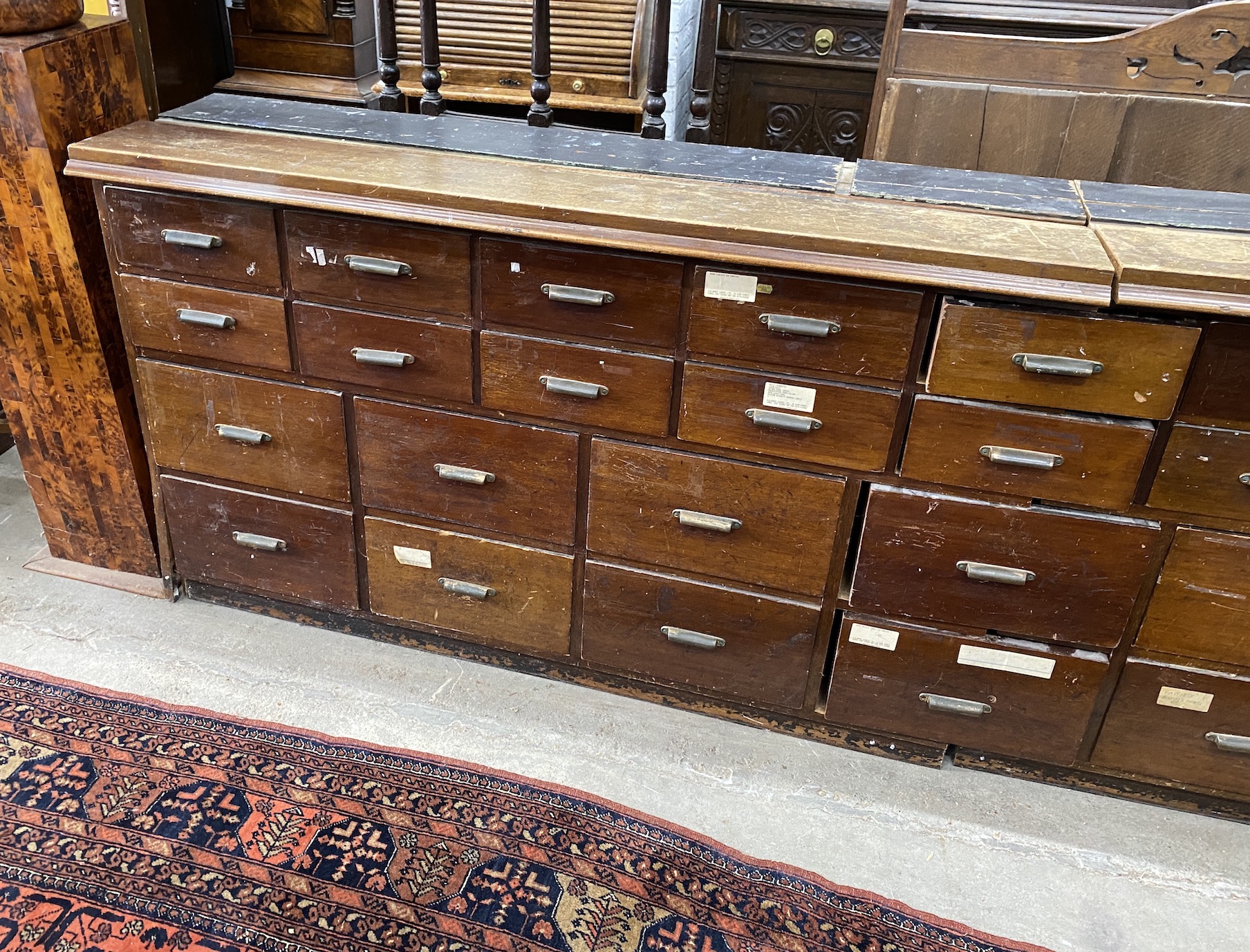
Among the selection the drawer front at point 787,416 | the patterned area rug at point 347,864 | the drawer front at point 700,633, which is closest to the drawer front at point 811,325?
the drawer front at point 787,416

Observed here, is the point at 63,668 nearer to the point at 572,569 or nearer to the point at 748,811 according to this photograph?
the point at 572,569

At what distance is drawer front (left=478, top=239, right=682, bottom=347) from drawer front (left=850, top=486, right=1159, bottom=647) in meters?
0.55

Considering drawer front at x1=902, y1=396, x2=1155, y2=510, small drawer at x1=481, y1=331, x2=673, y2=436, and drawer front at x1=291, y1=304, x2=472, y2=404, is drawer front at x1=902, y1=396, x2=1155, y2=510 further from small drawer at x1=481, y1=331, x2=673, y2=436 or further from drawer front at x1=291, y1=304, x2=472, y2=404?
drawer front at x1=291, y1=304, x2=472, y2=404

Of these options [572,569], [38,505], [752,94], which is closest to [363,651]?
[572,569]

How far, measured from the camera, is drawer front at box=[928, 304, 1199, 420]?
1604 millimetres

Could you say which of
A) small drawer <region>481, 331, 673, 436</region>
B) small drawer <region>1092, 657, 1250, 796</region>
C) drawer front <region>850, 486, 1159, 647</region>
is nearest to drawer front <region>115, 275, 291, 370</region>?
small drawer <region>481, 331, 673, 436</region>

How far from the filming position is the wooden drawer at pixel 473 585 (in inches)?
84.7

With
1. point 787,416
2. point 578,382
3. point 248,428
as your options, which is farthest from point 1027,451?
point 248,428

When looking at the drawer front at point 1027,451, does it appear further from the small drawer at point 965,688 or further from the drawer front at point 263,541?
the drawer front at point 263,541

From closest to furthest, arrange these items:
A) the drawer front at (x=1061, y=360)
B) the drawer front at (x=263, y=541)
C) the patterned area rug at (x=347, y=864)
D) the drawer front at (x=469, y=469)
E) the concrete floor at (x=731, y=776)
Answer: the drawer front at (x=1061, y=360)
the patterned area rug at (x=347, y=864)
the concrete floor at (x=731, y=776)
the drawer front at (x=469, y=469)
the drawer front at (x=263, y=541)

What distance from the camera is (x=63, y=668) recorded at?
2.25 meters

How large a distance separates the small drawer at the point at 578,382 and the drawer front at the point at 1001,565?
47 cm

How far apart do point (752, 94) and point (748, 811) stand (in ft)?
8.82

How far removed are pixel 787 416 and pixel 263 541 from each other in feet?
4.25
